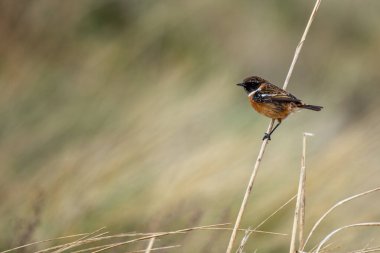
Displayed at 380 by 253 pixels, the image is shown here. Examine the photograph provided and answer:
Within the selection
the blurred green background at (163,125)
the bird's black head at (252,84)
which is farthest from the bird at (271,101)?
the blurred green background at (163,125)

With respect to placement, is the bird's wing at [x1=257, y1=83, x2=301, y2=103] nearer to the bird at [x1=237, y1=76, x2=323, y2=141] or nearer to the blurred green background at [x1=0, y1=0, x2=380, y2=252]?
the bird at [x1=237, y1=76, x2=323, y2=141]

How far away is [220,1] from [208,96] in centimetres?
197

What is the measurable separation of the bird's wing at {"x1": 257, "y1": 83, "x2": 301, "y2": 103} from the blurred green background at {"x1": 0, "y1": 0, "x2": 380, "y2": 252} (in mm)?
809

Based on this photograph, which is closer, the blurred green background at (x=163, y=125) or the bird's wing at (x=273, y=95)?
the bird's wing at (x=273, y=95)

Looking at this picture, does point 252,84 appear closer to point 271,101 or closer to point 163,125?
point 271,101

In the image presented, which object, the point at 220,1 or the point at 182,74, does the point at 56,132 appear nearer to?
the point at 182,74

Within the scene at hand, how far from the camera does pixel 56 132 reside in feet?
20.7

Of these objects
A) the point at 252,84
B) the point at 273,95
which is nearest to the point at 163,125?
the point at 252,84

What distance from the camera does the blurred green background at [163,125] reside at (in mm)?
5562

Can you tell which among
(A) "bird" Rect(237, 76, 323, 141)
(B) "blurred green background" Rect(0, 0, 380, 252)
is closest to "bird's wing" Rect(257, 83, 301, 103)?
(A) "bird" Rect(237, 76, 323, 141)

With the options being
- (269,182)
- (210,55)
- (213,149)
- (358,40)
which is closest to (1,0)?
(210,55)

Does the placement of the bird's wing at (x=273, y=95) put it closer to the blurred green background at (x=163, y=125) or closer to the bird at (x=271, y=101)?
the bird at (x=271, y=101)

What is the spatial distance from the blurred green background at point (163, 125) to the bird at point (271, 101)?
29.4 inches

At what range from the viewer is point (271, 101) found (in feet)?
15.9
